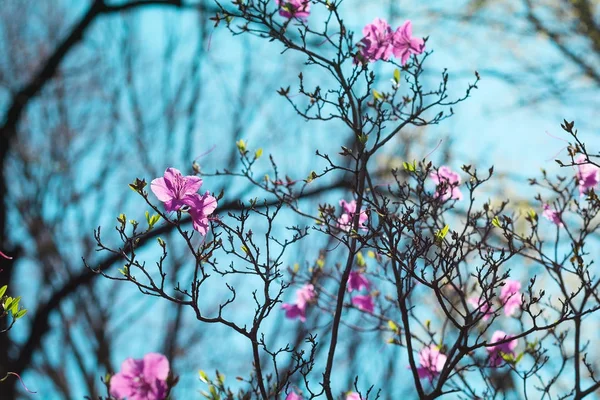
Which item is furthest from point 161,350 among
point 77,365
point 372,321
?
point 372,321

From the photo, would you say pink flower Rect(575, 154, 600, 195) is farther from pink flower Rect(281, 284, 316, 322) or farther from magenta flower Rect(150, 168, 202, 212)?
magenta flower Rect(150, 168, 202, 212)

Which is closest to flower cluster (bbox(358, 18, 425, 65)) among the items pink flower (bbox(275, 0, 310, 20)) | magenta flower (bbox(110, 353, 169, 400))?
pink flower (bbox(275, 0, 310, 20))

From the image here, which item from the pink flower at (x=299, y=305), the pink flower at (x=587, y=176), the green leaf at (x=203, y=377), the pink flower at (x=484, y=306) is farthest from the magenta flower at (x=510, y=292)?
the green leaf at (x=203, y=377)

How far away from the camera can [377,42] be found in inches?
72.6

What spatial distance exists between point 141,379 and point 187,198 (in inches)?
17.0

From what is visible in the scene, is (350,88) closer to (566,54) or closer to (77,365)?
(566,54)

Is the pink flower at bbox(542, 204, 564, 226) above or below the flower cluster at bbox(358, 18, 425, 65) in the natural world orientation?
below

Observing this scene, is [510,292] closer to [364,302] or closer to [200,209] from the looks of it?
[364,302]

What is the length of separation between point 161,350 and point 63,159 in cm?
207

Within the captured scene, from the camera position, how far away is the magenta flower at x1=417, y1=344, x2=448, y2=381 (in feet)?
6.31

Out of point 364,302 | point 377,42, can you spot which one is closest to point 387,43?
point 377,42

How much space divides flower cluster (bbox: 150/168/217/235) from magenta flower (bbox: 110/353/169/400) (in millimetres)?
330

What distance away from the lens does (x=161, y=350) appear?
5668mm

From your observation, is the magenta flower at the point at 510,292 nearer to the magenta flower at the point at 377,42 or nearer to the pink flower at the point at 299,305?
the pink flower at the point at 299,305
